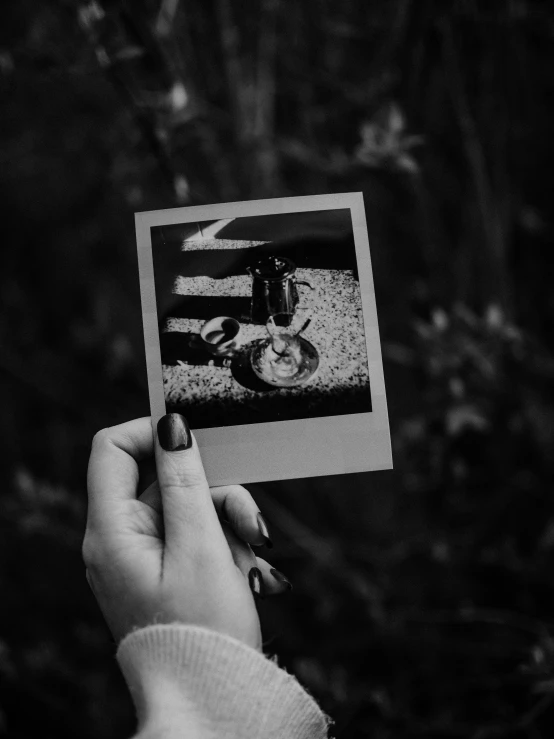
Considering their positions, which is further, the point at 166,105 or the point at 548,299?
the point at 548,299

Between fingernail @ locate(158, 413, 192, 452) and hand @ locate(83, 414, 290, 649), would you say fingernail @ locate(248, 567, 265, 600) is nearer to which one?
hand @ locate(83, 414, 290, 649)

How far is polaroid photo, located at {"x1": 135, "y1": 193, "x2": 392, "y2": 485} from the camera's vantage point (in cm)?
72

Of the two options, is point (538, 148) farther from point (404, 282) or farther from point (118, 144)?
point (118, 144)

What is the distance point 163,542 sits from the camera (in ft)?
2.24

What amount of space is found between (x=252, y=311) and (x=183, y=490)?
0.81ft

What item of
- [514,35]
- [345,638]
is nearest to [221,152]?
[514,35]

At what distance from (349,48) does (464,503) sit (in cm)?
118

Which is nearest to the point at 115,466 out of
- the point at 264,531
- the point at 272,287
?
the point at 264,531

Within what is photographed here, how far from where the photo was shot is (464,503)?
4.40 ft

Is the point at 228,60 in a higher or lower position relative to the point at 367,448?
higher

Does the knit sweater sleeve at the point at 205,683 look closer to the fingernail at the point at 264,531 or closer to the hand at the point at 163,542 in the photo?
the hand at the point at 163,542

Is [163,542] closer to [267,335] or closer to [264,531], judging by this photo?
[264,531]

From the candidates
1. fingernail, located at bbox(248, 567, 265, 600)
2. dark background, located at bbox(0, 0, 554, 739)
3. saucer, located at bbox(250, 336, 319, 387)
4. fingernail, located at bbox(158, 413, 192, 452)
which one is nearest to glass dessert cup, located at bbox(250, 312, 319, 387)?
saucer, located at bbox(250, 336, 319, 387)

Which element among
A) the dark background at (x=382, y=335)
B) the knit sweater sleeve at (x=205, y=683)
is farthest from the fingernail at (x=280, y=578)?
the dark background at (x=382, y=335)
